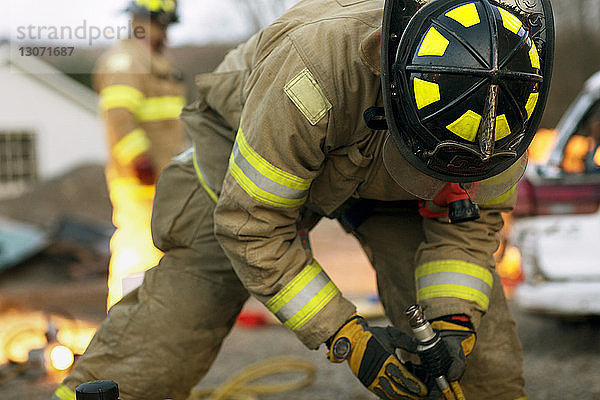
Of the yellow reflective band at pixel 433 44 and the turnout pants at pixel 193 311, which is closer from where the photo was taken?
the yellow reflective band at pixel 433 44

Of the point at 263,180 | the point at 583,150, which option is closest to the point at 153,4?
the point at 583,150

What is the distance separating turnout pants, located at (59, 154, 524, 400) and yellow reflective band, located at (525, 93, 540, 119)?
0.69 metres

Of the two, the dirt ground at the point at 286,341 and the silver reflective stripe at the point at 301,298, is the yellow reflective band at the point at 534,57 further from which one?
the dirt ground at the point at 286,341

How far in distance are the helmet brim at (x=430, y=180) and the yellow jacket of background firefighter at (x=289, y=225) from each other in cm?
13

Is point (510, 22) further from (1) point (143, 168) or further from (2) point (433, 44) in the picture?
(1) point (143, 168)

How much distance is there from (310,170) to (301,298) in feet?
1.29

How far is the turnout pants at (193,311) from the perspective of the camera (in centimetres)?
244

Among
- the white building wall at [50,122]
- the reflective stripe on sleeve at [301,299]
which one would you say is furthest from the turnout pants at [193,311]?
the white building wall at [50,122]

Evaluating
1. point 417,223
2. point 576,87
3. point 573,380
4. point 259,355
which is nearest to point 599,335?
point 573,380

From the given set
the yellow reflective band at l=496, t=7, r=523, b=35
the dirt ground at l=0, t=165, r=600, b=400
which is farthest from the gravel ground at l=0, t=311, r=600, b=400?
the yellow reflective band at l=496, t=7, r=523, b=35

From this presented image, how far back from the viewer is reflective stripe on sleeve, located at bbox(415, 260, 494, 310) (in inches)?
88.7

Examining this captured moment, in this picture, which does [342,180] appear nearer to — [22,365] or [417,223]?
[417,223]

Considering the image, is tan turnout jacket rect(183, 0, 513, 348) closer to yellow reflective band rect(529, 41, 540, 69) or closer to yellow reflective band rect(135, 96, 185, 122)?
yellow reflective band rect(529, 41, 540, 69)

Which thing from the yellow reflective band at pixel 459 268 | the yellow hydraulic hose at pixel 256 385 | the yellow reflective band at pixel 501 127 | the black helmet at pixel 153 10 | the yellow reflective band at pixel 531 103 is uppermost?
the yellow reflective band at pixel 531 103
